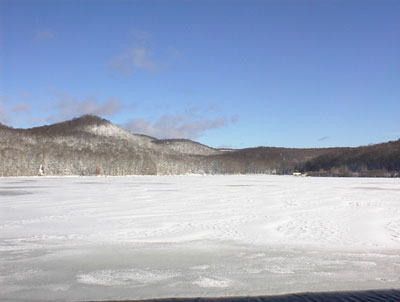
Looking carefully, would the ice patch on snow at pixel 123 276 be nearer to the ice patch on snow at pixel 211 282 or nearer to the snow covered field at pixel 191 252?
the snow covered field at pixel 191 252

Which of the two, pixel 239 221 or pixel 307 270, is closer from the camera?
pixel 307 270

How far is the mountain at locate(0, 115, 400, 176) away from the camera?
83625mm

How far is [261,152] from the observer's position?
157000mm

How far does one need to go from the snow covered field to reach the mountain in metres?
65.8

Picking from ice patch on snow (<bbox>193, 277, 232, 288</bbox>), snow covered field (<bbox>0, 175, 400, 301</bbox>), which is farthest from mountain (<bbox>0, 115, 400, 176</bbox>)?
ice patch on snow (<bbox>193, 277, 232, 288</bbox>)

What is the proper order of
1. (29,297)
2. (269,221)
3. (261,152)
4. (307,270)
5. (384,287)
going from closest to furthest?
(29,297) < (384,287) < (307,270) < (269,221) < (261,152)

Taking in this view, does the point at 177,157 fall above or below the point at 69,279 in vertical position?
above

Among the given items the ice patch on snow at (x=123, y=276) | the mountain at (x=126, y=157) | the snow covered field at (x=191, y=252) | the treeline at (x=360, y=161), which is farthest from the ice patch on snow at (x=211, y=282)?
the treeline at (x=360, y=161)

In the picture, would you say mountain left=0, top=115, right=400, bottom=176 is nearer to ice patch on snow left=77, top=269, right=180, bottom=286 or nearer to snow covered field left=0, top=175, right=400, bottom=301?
snow covered field left=0, top=175, right=400, bottom=301

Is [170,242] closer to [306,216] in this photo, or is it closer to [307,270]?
[307,270]

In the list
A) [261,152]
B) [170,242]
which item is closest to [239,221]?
[170,242]

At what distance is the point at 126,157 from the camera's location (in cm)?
10925

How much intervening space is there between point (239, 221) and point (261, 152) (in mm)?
147775

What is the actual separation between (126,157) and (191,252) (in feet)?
340
